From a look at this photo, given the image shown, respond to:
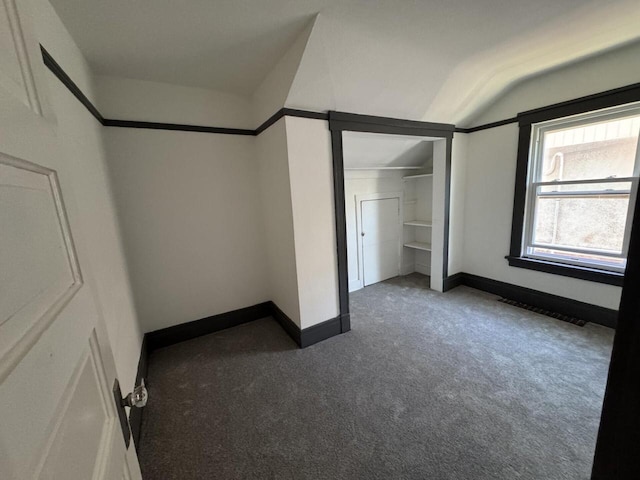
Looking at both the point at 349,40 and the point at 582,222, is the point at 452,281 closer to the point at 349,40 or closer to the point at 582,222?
the point at 582,222

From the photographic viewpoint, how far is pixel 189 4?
1383mm

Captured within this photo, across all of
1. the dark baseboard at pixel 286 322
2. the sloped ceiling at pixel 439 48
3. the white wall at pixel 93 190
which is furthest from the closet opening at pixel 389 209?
the white wall at pixel 93 190

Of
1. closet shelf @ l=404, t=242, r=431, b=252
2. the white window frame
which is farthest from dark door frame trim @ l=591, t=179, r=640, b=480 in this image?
closet shelf @ l=404, t=242, r=431, b=252

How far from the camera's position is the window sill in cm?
237

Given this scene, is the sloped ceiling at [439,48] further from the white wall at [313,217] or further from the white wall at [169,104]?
the white wall at [169,104]

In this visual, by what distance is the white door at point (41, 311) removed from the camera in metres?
0.32

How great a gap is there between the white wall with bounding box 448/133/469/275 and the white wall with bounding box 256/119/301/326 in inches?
87.4

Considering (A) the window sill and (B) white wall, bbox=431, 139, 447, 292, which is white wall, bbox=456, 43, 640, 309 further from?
(B) white wall, bbox=431, 139, 447, 292

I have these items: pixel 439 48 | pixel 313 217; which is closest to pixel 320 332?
pixel 313 217

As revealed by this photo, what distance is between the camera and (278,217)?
98.0 inches

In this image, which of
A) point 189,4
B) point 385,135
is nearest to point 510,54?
point 385,135

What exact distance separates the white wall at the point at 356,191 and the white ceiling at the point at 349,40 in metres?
1.12

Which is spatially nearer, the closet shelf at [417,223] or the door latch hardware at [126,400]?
the door latch hardware at [126,400]

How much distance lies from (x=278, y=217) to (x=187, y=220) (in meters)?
0.91
